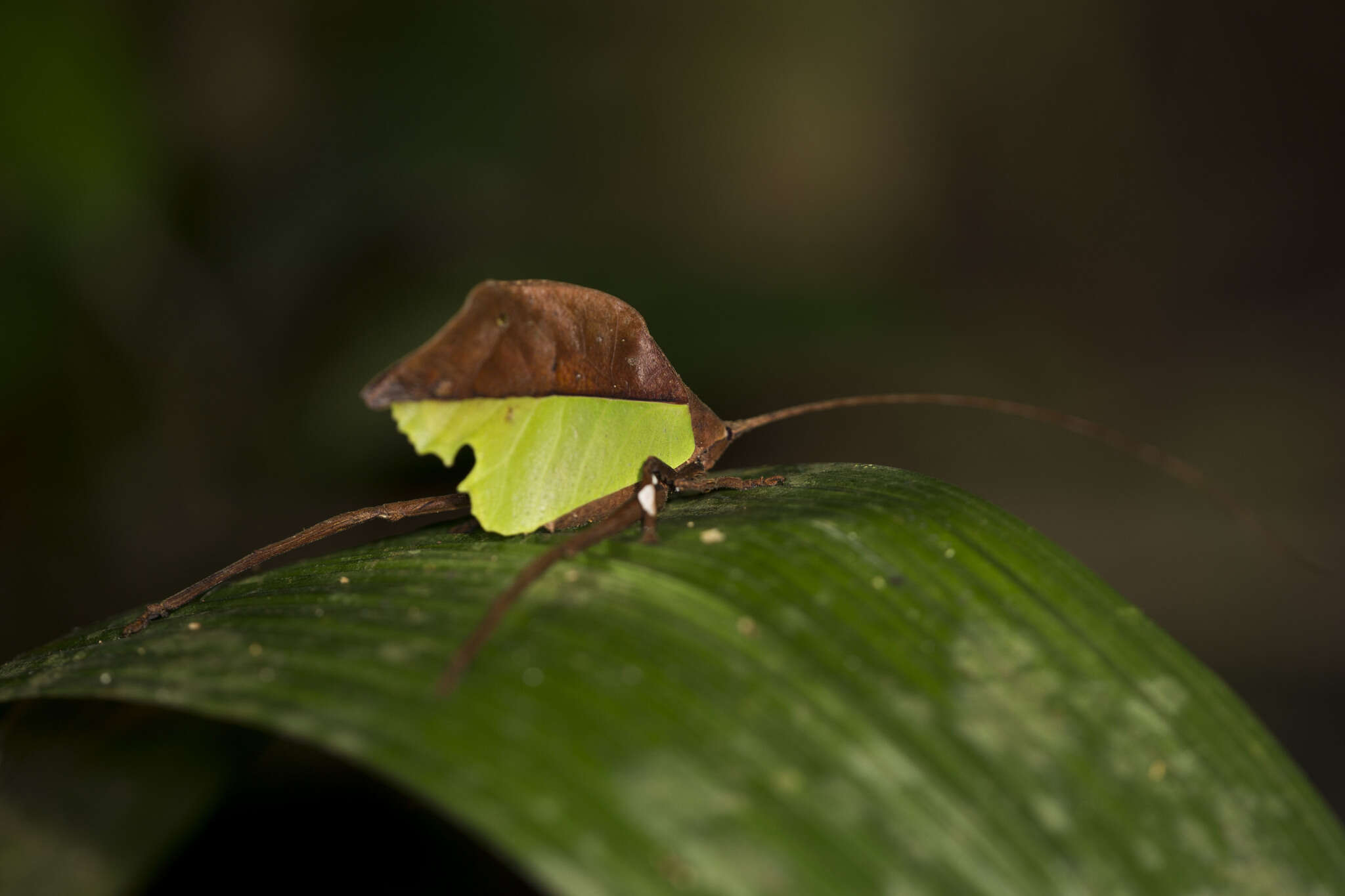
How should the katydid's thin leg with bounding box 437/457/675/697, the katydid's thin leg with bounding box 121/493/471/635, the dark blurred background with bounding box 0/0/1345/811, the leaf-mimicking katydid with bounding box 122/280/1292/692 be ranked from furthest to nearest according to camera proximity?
the dark blurred background with bounding box 0/0/1345/811
the katydid's thin leg with bounding box 121/493/471/635
the leaf-mimicking katydid with bounding box 122/280/1292/692
the katydid's thin leg with bounding box 437/457/675/697

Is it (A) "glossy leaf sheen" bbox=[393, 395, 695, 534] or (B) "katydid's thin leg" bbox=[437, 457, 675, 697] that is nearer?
(B) "katydid's thin leg" bbox=[437, 457, 675, 697]

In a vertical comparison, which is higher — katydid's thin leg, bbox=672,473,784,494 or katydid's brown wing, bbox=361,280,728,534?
katydid's brown wing, bbox=361,280,728,534

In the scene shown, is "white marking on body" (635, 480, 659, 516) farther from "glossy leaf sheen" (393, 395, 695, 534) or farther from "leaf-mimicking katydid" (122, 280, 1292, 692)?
"glossy leaf sheen" (393, 395, 695, 534)

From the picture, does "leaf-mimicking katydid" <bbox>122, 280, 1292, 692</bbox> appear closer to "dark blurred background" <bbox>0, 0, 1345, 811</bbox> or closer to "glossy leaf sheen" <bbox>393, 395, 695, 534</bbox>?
"glossy leaf sheen" <bbox>393, 395, 695, 534</bbox>

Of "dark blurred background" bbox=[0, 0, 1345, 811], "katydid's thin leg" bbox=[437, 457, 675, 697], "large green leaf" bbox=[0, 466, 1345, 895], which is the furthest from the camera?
"dark blurred background" bbox=[0, 0, 1345, 811]

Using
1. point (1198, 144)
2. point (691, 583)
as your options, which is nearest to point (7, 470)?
point (691, 583)

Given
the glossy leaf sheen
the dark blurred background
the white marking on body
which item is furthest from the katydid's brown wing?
the dark blurred background

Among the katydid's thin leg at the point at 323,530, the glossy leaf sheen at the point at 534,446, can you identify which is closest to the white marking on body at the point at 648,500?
the glossy leaf sheen at the point at 534,446
